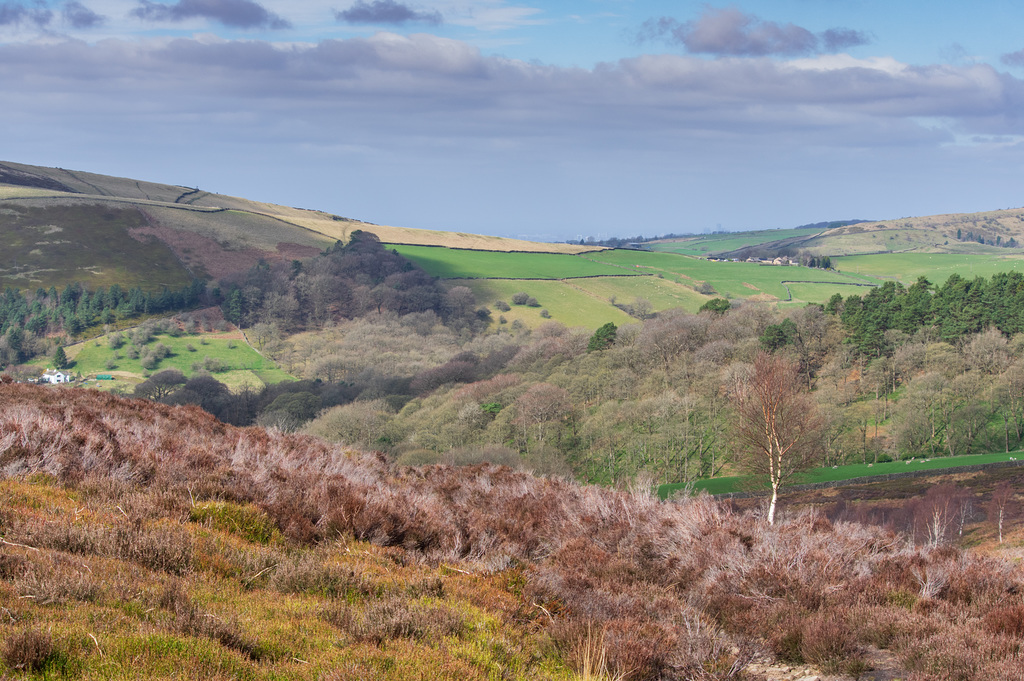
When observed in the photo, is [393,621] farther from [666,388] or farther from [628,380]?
[628,380]

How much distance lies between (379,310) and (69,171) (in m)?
111

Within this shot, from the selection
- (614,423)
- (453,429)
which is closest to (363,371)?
(453,429)

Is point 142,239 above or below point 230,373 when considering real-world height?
above

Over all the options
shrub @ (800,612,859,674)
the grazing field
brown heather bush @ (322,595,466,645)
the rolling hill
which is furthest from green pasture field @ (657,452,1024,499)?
the grazing field

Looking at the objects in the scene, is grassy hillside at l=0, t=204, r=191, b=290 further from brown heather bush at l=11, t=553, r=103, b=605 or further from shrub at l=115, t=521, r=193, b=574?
brown heather bush at l=11, t=553, r=103, b=605

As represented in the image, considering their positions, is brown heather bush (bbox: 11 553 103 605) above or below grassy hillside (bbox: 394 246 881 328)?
below

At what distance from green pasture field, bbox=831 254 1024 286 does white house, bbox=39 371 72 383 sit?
151800 millimetres

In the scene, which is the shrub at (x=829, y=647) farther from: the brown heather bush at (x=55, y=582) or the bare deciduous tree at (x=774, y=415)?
the bare deciduous tree at (x=774, y=415)

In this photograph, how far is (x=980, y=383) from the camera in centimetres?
6494

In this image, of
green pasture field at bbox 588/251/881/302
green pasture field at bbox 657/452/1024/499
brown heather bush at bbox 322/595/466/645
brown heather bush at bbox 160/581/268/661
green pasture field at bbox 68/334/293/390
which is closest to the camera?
brown heather bush at bbox 160/581/268/661

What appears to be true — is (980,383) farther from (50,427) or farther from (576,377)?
(50,427)

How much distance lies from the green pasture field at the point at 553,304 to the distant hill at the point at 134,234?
124 ft

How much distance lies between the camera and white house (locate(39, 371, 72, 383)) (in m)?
92.2

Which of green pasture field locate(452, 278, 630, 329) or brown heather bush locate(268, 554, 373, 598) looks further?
green pasture field locate(452, 278, 630, 329)
